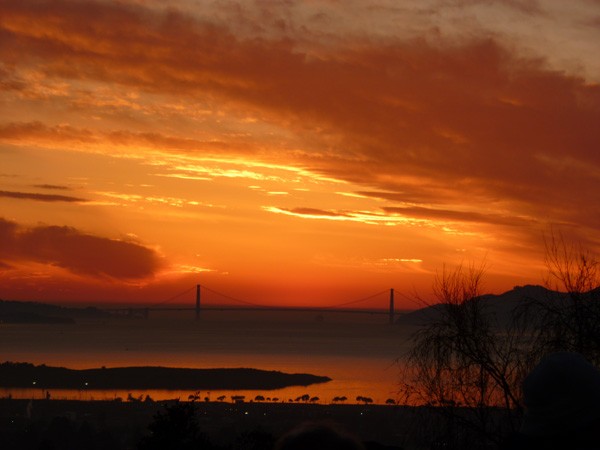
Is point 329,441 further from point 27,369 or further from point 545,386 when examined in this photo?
point 27,369

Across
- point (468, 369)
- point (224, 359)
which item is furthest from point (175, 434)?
point (224, 359)

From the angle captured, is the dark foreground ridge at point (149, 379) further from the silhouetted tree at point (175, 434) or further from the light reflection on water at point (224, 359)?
the silhouetted tree at point (175, 434)

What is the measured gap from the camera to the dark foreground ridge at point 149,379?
63.0m

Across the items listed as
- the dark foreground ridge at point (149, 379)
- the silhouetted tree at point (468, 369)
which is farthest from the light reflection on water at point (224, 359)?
the silhouetted tree at point (468, 369)

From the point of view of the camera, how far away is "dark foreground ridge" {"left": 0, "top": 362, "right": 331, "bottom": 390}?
63031mm

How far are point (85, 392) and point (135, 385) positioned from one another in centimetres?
782

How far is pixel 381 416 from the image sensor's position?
27.5 meters

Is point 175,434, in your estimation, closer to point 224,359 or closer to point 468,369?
point 468,369

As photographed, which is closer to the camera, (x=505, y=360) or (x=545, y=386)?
(x=545, y=386)

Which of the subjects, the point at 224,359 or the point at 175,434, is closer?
the point at 175,434

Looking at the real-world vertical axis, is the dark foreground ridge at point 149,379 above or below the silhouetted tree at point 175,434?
below

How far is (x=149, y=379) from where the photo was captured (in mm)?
67625

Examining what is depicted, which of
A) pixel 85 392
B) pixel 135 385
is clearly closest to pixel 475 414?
pixel 85 392

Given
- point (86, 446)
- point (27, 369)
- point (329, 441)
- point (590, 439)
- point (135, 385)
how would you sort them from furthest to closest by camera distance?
point (27, 369) → point (135, 385) → point (86, 446) → point (590, 439) → point (329, 441)
